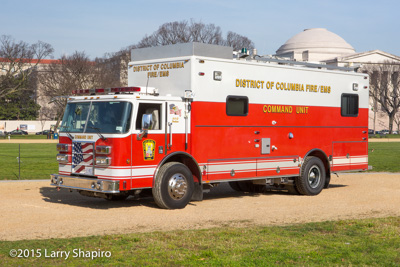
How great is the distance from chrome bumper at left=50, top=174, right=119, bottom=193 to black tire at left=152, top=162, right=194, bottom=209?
1.02m

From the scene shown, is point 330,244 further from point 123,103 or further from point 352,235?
point 123,103

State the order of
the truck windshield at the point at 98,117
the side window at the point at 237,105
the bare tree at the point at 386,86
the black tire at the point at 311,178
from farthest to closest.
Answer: the bare tree at the point at 386,86, the black tire at the point at 311,178, the side window at the point at 237,105, the truck windshield at the point at 98,117

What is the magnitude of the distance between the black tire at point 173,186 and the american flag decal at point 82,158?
1.46 metres

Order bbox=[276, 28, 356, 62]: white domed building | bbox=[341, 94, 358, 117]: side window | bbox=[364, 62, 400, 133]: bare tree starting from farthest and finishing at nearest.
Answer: bbox=[276, 28, 356, 62]: white domed building, bbox=[364, 62, 400, 133]: bare tree, bbox=[341, 94, 358, 117]: side window

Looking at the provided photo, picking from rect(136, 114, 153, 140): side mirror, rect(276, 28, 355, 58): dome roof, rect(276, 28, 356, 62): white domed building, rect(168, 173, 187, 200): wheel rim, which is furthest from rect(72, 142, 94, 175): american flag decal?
rect(276, 28, 355, 58): dome roof

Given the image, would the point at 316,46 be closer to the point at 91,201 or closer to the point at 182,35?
the point at 182,35

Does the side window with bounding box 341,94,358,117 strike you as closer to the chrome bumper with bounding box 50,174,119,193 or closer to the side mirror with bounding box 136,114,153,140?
the side mirror with bounding box 136,114,153,140

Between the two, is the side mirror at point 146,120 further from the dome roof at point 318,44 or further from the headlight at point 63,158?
the dome roof at point 318,44

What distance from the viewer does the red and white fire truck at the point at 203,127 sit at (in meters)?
12.4

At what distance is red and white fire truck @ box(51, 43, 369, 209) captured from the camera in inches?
487

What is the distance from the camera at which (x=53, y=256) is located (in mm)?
7973

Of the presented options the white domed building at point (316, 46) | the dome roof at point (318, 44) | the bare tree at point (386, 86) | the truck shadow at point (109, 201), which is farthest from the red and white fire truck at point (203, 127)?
the dome roof at point (318, 44)

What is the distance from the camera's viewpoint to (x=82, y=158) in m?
12.7

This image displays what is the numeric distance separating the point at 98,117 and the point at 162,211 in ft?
7.99
